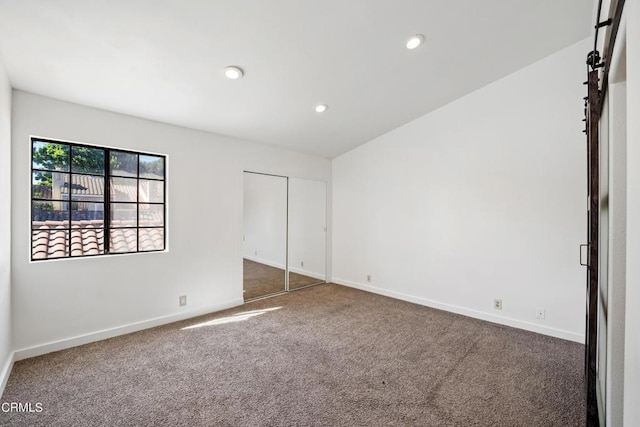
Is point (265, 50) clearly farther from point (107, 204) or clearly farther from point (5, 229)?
point (5, 229)

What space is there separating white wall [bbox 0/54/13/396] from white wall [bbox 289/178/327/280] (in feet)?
10.7

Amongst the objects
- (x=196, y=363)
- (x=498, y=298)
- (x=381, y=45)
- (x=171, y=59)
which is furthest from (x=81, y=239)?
(x=498, y=298)

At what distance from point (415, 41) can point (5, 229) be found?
380 cm

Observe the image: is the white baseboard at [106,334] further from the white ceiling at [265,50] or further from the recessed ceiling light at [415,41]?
the recessed ceiling light at [415,41]

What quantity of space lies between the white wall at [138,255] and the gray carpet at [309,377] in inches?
10.4

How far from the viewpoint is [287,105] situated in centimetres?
334

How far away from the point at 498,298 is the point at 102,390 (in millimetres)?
4122

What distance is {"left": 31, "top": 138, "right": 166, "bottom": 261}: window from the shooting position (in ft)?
8.82

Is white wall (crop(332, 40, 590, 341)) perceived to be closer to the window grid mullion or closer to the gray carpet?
the gray carpet

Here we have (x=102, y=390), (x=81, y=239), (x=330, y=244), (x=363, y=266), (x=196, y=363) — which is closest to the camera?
(x=102, y=390)

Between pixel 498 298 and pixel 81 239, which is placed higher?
pixel 81 239

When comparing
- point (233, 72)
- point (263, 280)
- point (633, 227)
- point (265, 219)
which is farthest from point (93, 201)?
point (633, 227)

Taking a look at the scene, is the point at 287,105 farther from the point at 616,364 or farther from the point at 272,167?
the point at 616,364

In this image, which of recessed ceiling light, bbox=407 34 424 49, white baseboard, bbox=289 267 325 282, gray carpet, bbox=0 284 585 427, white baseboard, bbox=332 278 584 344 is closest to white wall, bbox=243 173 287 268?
white baseboard, bbox=289 267 325 282
